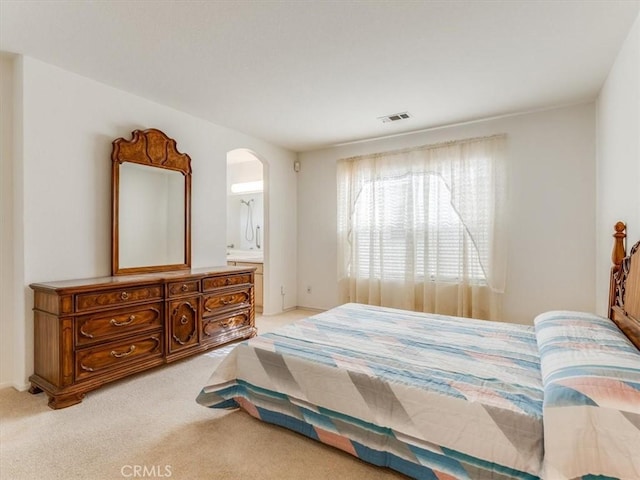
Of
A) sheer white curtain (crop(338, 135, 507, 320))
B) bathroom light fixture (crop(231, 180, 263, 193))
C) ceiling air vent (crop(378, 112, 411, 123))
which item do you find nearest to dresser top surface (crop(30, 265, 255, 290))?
sheer white curtain (crop(338, 135, 507, 320))

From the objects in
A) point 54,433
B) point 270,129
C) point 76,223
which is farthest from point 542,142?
point 54,433

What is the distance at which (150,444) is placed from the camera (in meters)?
1.83

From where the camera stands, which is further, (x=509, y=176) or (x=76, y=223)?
(x=509, y=176)

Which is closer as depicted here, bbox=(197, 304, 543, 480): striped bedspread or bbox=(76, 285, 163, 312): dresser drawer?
bbox=(197, 304, 543, 480): striped bedspread

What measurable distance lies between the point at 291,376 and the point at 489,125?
138 inches

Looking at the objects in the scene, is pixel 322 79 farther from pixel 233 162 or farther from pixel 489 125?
pixel 233 162

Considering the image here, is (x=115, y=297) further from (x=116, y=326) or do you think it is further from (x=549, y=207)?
(x=549, y=207)

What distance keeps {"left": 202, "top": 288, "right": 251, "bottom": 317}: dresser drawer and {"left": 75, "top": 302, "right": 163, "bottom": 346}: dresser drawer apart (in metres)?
0.47

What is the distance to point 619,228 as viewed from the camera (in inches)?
90.7

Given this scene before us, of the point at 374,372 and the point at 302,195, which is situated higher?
the point at 302,195

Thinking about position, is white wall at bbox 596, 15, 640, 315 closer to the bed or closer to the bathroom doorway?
the bed

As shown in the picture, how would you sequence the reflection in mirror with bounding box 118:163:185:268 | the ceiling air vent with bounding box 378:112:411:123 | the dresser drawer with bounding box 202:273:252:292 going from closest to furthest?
1. the reflection in mirror with bounding box 118:163:185:268
2. the dresser drawer with bounding box 202:273:252:292
3. the ceiling air vent with bounding box 378:112:411:123

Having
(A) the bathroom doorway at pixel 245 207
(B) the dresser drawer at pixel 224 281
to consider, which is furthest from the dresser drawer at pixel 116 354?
(A) the bathroom doorway at pixel 245 207

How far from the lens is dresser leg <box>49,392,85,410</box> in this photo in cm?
220
